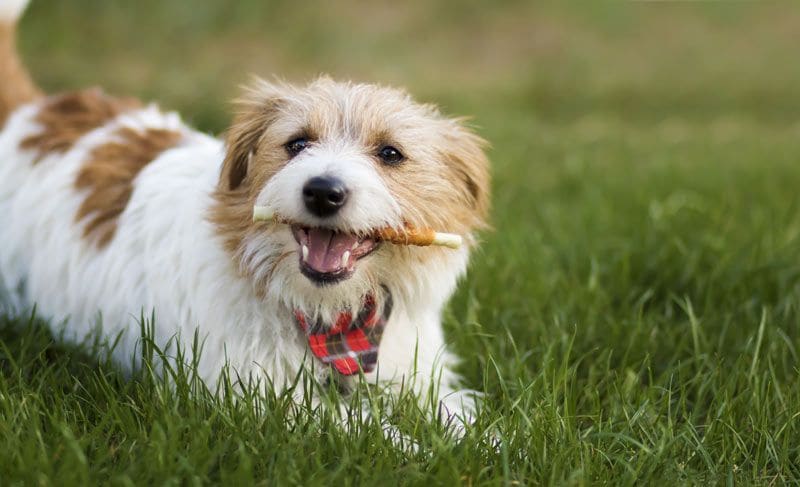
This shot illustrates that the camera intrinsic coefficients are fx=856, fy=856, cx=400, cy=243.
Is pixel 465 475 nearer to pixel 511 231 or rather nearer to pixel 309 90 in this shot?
pixel 309 90

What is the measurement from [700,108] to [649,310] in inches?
323

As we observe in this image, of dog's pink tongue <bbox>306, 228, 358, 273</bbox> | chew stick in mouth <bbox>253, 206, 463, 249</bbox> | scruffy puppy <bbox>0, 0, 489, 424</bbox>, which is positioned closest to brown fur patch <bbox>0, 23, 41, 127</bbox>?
scruffy puppy <bbox>0, 0, 489, 424</bbox>

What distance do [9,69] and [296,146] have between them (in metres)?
2.10

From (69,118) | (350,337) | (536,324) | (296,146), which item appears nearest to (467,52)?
(69,118)

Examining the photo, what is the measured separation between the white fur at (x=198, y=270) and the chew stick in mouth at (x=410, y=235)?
42mm

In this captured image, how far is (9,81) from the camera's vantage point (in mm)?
4219

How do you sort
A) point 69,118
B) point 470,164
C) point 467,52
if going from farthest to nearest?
1. point 467,52
2. point 69,118
3. point 470,164

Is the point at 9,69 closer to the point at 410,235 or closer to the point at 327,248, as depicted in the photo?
the point at 327,248

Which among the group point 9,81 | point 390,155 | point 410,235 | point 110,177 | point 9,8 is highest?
point 9,8

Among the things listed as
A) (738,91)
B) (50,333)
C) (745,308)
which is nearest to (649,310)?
(745,308)

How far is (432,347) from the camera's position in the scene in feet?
10.5

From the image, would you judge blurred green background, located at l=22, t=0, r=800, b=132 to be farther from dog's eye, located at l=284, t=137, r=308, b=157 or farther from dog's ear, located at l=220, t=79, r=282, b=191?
dog's eye, located at l=284, t=137, r=308, b=157

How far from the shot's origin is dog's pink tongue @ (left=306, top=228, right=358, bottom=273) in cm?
269

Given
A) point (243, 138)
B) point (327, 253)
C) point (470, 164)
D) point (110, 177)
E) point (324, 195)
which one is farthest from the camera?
point (110, 177)
